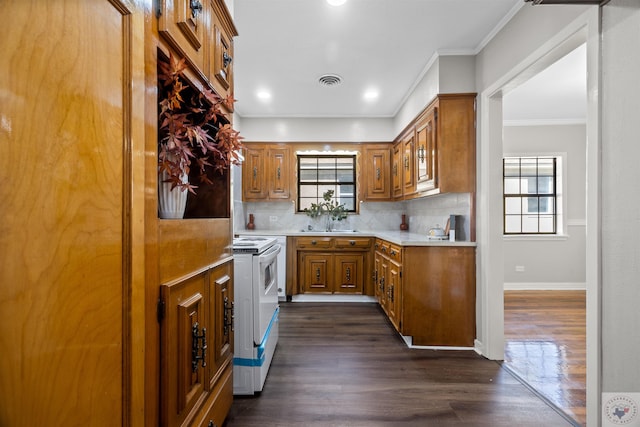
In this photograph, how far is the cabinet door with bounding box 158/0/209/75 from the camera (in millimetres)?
975

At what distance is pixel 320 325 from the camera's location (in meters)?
3.29

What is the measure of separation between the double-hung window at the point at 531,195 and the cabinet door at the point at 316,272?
3.04 metres

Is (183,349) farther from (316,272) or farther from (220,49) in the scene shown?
(316,272)

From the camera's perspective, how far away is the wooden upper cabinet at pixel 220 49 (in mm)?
1391

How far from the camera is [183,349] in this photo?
1.09 metres

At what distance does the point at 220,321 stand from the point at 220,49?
130 cm

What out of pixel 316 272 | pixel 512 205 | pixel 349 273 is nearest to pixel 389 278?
pixel 349 273

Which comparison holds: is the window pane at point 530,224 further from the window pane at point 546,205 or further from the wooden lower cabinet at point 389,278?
the wooden lower cabinet at point 389,278

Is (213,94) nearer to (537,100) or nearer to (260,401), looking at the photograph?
(260,401)

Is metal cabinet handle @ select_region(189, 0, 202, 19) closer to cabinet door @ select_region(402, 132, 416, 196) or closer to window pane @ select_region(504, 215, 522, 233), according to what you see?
cabinet door @ select_region(402, 132, 416, 196)

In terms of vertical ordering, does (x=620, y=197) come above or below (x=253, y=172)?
below

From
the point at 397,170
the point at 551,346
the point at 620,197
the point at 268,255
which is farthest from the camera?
the point at 397,170

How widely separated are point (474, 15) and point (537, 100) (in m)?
2.50

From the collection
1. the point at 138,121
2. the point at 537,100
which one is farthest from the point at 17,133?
the point at 537,100
